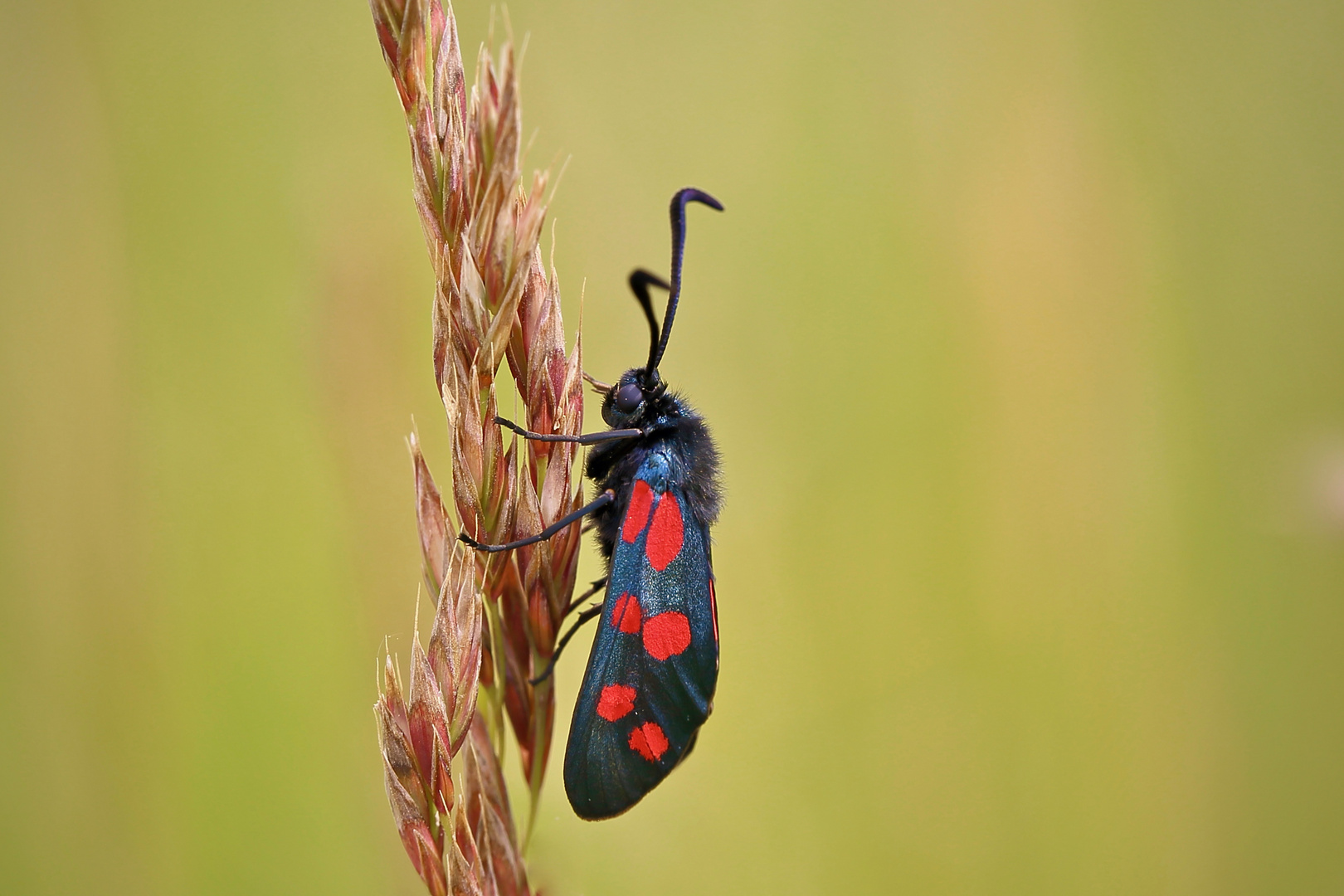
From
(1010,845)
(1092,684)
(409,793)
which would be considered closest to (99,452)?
(409,793)

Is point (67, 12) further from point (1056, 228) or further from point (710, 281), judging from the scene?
point (1056, 228)

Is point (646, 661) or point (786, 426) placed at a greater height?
point (786, 426)

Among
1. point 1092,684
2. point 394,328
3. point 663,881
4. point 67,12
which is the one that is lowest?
point 663,881

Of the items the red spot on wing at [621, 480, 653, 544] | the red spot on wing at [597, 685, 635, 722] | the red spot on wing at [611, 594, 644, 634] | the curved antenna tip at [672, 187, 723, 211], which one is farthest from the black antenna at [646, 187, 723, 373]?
the red spot on wing at [597, 685, 635, 722]

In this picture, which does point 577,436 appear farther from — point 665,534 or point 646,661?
point 646,661

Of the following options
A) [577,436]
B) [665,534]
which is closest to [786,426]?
[665,534]

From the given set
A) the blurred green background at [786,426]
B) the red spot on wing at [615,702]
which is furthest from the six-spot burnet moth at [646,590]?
the blurred green background at [786,426]

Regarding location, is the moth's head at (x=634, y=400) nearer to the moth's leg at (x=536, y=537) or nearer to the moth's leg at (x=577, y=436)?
the moth's leg at (x=577, y=436)
